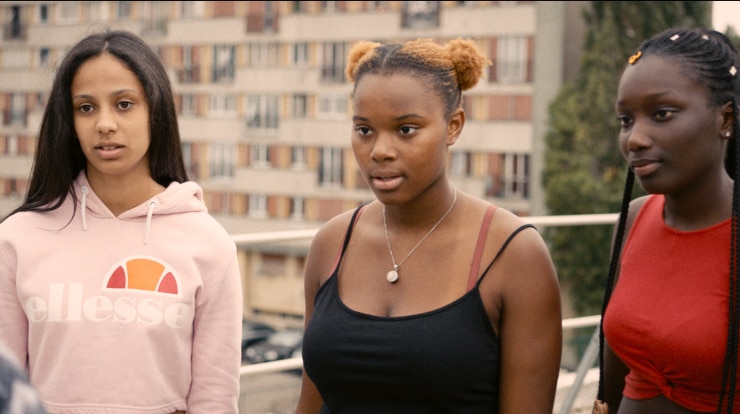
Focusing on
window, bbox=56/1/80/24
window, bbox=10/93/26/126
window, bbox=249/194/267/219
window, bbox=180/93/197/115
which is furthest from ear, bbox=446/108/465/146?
window, bbox=10/93/26/126

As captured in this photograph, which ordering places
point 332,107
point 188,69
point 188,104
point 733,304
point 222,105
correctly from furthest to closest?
point 188,104, point 188,69, point 222,105, point 332,107, point 733,304

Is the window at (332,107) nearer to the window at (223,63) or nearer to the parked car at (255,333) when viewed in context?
the window at (223,63)

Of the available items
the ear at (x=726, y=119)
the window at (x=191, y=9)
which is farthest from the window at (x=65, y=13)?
the ear at (x=726, y=119)

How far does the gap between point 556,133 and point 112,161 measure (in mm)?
31235

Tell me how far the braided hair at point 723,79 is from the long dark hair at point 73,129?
3.39ft

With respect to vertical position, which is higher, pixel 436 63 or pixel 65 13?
pixel 65 13

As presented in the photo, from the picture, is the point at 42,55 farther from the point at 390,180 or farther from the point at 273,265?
the point at 390,180

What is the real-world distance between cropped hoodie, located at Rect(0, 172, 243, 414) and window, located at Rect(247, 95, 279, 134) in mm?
37366

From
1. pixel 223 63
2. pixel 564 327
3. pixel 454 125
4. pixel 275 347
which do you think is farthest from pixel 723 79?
pixel 223 63

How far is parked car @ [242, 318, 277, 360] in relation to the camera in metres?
32.7

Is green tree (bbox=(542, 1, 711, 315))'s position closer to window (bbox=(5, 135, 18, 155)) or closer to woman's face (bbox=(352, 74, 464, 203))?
window (bbox=(5, 135, 18, 155))

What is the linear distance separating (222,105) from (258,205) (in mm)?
4198

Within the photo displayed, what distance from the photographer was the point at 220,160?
1620 inches

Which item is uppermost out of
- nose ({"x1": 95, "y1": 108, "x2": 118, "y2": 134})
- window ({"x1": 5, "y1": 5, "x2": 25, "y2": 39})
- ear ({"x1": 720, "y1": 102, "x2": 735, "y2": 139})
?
window ({"x1": 5, "y1": 5, "x2": 25, "y2": 39})
